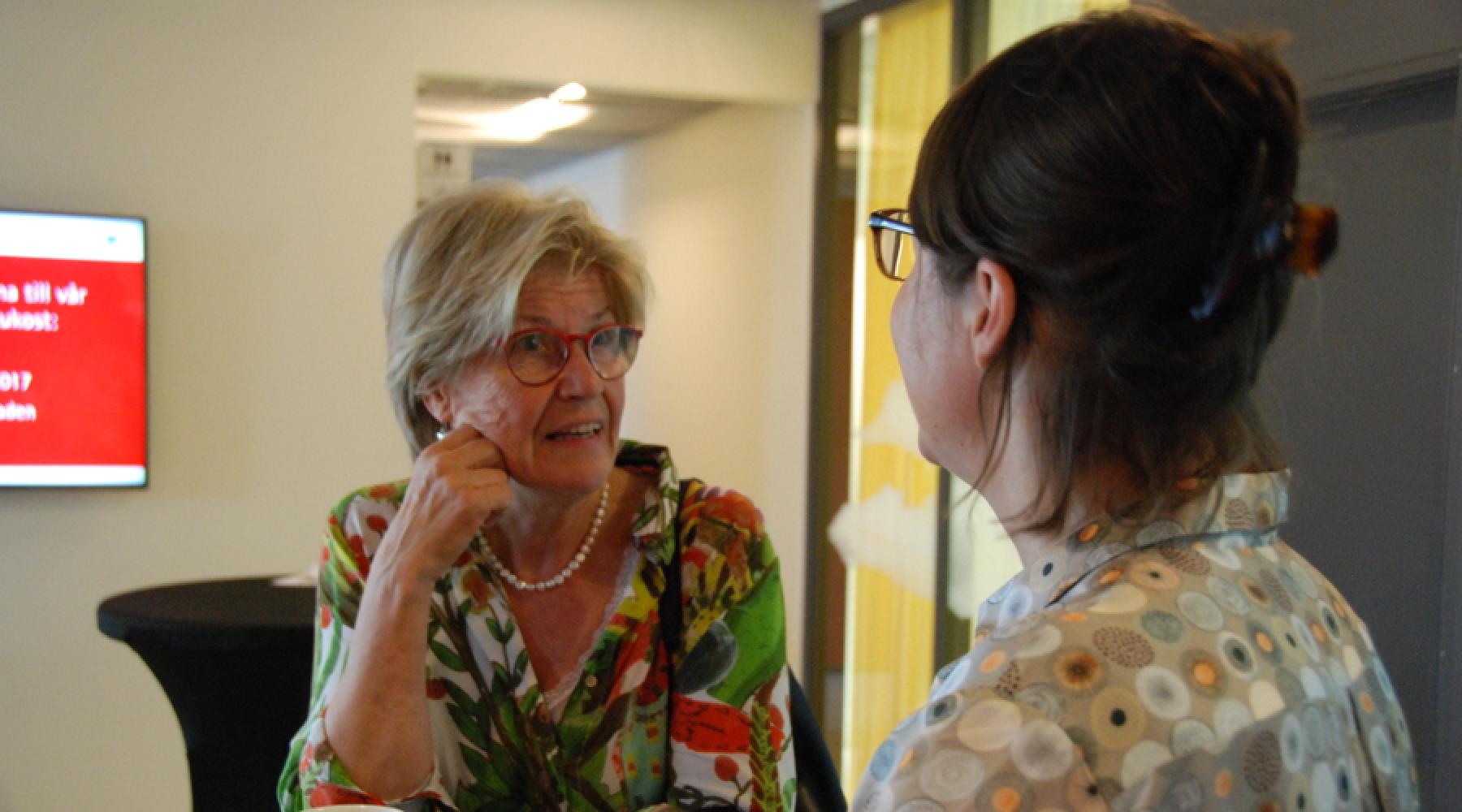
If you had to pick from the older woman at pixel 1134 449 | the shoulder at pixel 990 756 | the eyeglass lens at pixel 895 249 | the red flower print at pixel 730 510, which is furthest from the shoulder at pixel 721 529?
the shoulder at pixel 990 756

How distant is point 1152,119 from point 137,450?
13.2ft

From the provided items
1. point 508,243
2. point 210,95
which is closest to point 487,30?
point 210,95

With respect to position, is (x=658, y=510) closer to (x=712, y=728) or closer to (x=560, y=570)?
(x=560, y=570)

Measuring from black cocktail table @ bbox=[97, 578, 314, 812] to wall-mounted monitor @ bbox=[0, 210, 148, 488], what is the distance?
217 cm

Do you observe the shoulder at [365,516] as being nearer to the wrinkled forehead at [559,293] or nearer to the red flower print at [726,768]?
the wrinkled forehead at [559,293]

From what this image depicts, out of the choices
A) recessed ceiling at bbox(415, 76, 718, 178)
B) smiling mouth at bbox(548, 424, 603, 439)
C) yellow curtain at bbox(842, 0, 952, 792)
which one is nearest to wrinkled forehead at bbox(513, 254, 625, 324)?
smiling mouth at bbox(548, 424, 603, 439)

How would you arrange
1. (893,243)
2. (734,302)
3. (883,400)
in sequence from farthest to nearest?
(734,302) → (883,400) → (893,243)

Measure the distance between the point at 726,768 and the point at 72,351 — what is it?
131 inches

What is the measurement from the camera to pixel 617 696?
152 cm

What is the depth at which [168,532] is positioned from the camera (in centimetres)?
420

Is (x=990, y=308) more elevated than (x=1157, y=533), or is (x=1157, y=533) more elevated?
(x=990, y=308)

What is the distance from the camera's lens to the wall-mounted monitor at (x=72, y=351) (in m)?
3.92

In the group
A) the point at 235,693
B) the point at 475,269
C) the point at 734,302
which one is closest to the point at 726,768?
the point at 475,269

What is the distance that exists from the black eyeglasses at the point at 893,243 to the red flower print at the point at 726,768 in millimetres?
→ 719
